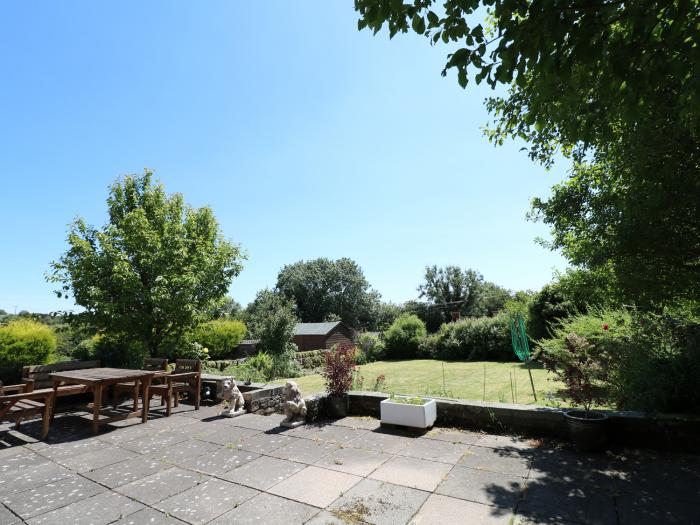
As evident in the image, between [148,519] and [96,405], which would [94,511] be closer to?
[148,519]

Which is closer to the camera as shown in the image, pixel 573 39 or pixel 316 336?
pixel 573 39

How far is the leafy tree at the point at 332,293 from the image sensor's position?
192 ft

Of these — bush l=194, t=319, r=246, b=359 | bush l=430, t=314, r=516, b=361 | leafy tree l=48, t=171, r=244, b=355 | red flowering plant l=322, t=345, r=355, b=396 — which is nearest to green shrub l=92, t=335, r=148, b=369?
leafy tree l=48, t=171, r=244, b=355

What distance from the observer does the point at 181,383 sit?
8.21 meters

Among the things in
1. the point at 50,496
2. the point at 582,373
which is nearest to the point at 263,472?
the point at 50,496

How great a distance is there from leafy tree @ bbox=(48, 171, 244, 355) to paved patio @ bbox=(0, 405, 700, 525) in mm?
3650

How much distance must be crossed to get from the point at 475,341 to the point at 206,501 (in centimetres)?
2280

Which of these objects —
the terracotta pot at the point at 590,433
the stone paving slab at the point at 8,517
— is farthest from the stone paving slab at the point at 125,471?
the terracotta pot at the point at 590,433

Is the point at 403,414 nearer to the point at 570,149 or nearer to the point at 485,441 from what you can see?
the point at 485,441

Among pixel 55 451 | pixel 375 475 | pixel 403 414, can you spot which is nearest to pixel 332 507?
pixel 375 475

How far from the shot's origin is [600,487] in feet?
12.2

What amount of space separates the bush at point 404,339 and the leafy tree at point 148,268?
19.3m

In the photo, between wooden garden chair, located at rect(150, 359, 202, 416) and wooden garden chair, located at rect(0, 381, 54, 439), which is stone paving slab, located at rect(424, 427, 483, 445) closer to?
wooden garden chair, located at rect(150, 359, 202, 416)

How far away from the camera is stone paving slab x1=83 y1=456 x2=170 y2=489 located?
430 centimetres
